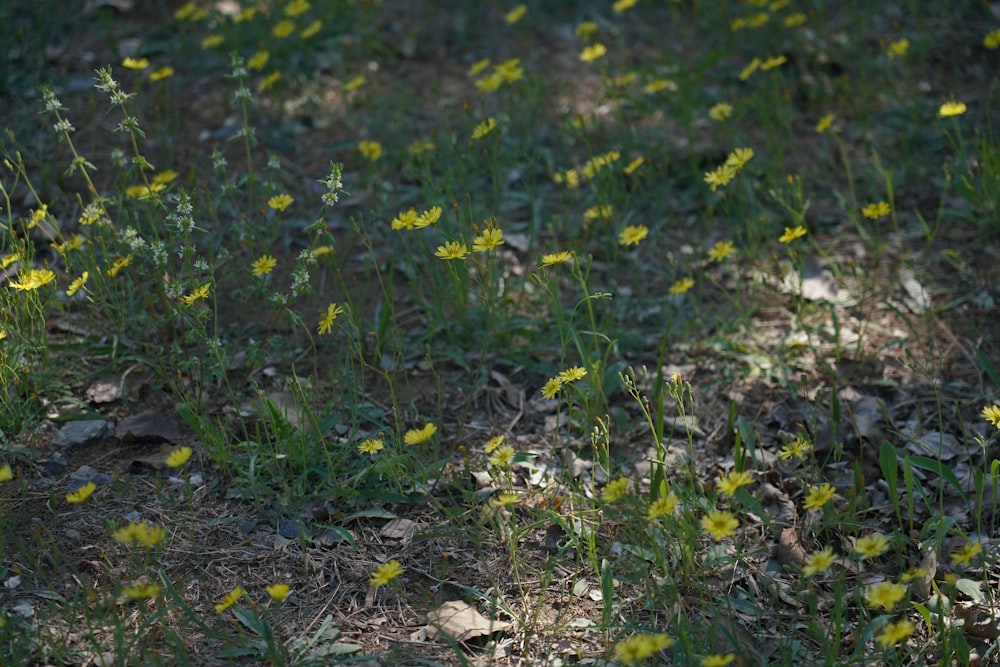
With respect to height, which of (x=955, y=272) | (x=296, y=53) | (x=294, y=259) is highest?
(x=296, y=53)

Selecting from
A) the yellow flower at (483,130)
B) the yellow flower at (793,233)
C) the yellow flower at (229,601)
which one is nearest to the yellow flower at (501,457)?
the yellow flower at (229,601)

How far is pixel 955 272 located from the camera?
10.7ft

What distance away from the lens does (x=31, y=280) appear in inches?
100.0

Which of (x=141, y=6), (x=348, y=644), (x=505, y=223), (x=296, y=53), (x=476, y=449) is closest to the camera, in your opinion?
(x=348, y=644)

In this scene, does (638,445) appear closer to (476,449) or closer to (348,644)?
(476,449)

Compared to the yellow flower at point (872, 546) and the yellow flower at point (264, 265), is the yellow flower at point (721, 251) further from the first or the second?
the yellow flower at point (264, 265)

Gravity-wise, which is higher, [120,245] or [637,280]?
[120,245]

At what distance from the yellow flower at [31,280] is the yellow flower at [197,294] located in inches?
15.6

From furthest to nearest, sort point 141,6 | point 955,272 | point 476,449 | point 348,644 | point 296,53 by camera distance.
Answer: point 141,6 < point 296,53 < point 955,272 < point 476,449 < point 348,644

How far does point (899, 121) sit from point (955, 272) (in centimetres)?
97

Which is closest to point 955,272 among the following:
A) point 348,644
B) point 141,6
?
point 348,644

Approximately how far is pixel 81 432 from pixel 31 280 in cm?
45

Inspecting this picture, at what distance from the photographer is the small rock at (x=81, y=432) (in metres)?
2.63

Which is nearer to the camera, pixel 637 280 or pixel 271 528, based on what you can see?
pixel 271 528
